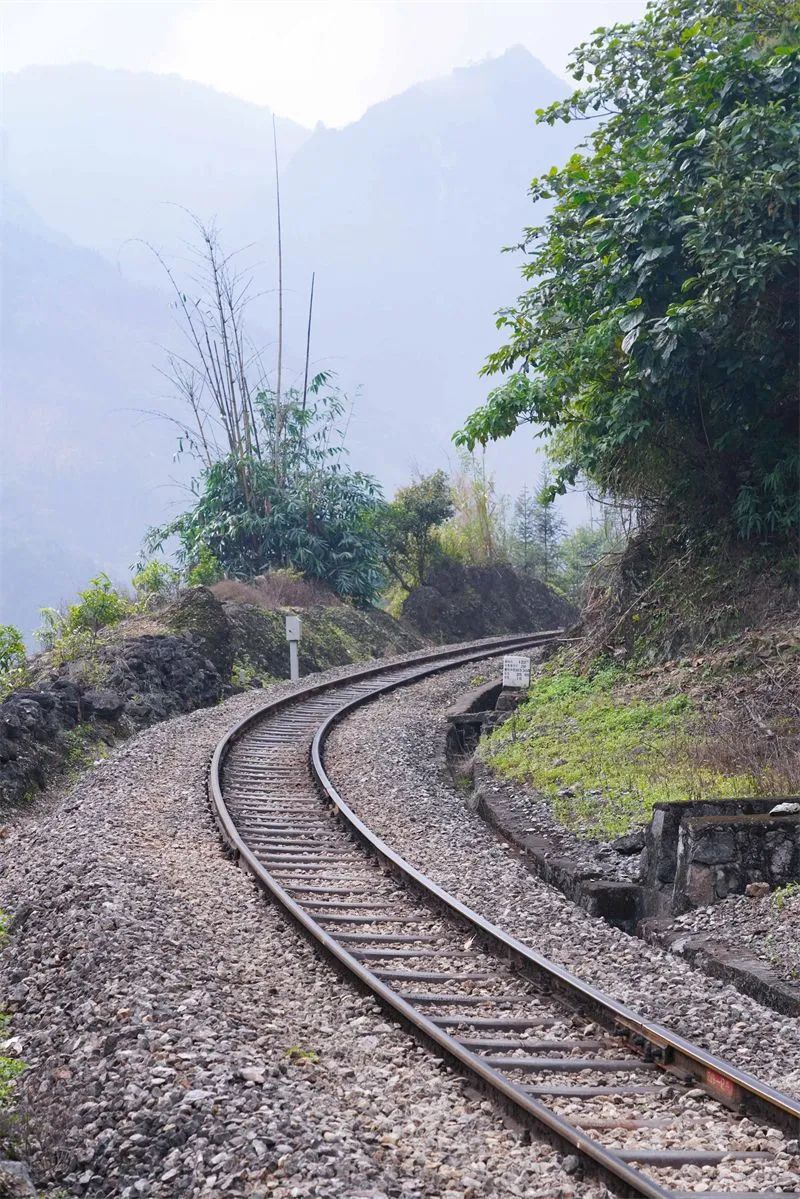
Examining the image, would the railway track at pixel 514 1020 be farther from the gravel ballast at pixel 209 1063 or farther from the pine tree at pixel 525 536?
the pine tree at pixel 525 536

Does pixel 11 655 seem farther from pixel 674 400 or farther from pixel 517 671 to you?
pixel 674 400

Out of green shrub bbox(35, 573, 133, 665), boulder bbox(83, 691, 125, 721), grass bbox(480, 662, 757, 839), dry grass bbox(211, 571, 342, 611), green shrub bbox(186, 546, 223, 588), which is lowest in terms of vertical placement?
grass bbox(480, 662, 757, 839)

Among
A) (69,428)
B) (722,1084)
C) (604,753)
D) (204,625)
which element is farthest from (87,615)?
(69,428)

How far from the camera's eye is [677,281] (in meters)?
13.2

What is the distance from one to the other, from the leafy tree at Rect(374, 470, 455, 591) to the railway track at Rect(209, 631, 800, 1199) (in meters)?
24.9

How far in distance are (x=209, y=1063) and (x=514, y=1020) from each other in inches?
68.1

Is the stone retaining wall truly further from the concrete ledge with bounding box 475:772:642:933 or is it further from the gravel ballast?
the gravel ballast

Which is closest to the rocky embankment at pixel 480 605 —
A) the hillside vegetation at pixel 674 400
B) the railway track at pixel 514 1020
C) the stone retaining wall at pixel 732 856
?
the hillside vegetation at pixel 674 400

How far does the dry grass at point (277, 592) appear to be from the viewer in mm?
26406

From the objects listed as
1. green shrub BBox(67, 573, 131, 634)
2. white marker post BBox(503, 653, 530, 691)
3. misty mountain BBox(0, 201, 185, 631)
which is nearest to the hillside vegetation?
white marker post BBox(503, 653, 530, 691)

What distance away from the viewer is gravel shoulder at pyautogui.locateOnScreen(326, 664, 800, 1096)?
555 cm

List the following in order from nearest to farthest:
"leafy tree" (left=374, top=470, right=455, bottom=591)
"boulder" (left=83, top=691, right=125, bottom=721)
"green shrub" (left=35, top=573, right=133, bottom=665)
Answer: "boulder" (left=83, top=691, right=125, bottom=721) → "green shrub" (left=35, top=573, right=133, bottom=665) → "leafy tree" (left=374, top=470, right=455, bottom=591)

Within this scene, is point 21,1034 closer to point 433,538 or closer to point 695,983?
point 695,983

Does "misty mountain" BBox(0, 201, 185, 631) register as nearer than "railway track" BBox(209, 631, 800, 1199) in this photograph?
No
